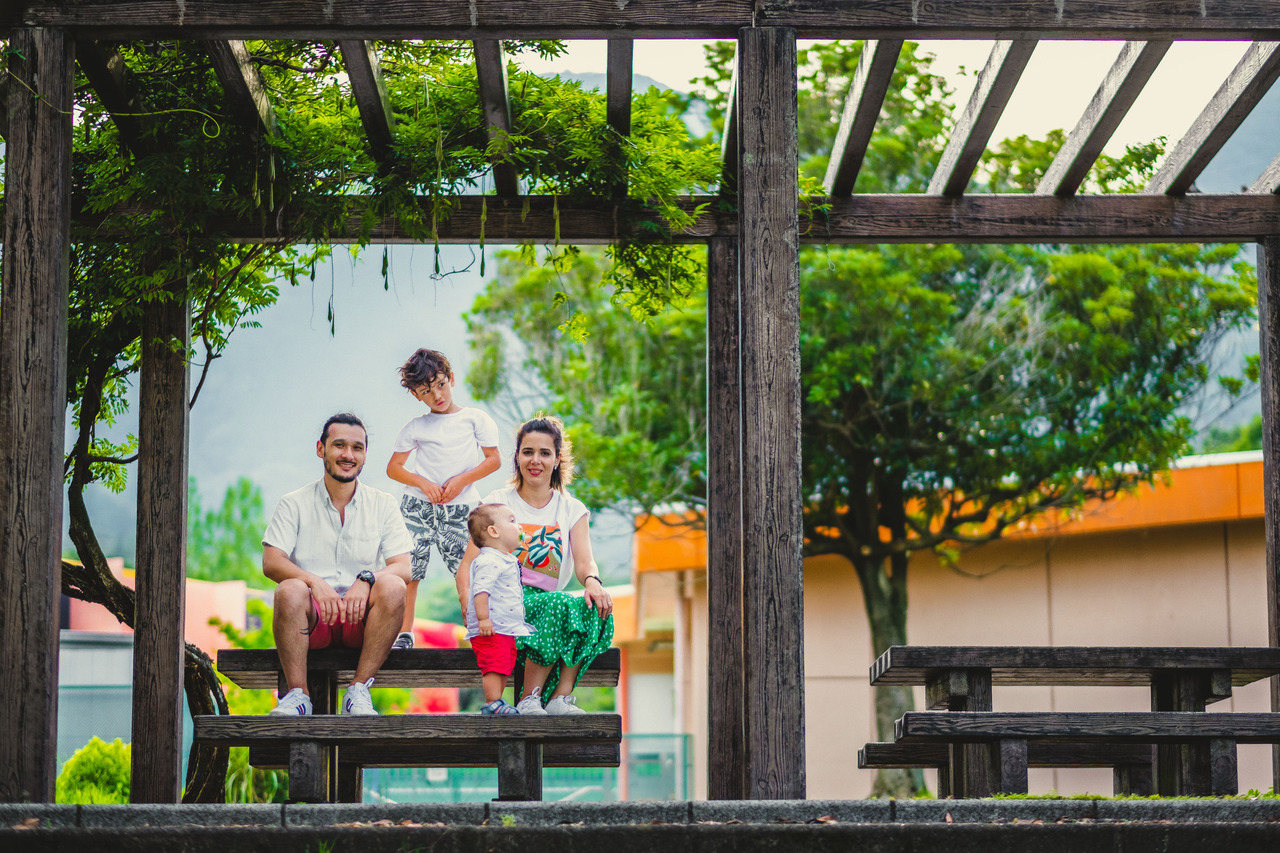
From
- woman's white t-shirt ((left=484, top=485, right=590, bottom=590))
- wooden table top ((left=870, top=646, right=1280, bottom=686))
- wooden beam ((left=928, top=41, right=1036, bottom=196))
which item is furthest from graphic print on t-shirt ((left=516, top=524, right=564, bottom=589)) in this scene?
wooden beam ((left=928, top=41, right=1036, bottom=196))

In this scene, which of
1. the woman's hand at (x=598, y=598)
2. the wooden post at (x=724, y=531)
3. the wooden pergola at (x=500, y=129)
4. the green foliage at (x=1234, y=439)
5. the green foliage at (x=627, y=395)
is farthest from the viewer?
the green foliage at (x=1234, y=439)

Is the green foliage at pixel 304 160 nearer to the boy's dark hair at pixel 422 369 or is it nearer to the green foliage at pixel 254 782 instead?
the boy's dark hair at pixel 422 369

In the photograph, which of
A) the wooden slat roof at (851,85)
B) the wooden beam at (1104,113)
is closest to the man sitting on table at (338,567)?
the wooden slat roof at (851,85)

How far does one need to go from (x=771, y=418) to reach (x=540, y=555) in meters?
1.36

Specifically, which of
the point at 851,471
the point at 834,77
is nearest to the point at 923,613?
the point at 851,471

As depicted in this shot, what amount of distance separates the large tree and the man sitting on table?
10.6m

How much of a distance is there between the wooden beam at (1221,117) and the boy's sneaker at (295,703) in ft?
16.2

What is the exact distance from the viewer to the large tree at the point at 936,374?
55.3ft

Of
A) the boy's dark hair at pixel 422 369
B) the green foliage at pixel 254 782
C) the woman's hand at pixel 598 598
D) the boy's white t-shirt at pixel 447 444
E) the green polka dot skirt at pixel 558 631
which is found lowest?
the green foliage at pixel 254 782

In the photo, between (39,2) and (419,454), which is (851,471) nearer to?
(419,454)

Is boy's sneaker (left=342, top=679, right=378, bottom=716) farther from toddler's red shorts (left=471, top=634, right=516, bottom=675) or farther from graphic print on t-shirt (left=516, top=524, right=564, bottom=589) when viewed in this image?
graphic print on t-shirt (left=516, top=524, right=564, bottom=589)

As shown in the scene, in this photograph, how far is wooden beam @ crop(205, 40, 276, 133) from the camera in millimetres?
6086

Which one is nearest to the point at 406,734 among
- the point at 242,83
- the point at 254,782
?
the point at 242,83

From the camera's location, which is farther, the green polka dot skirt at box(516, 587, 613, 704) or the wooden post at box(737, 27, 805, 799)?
the green polka dot skirt at box(516, 587, 613, 704)
